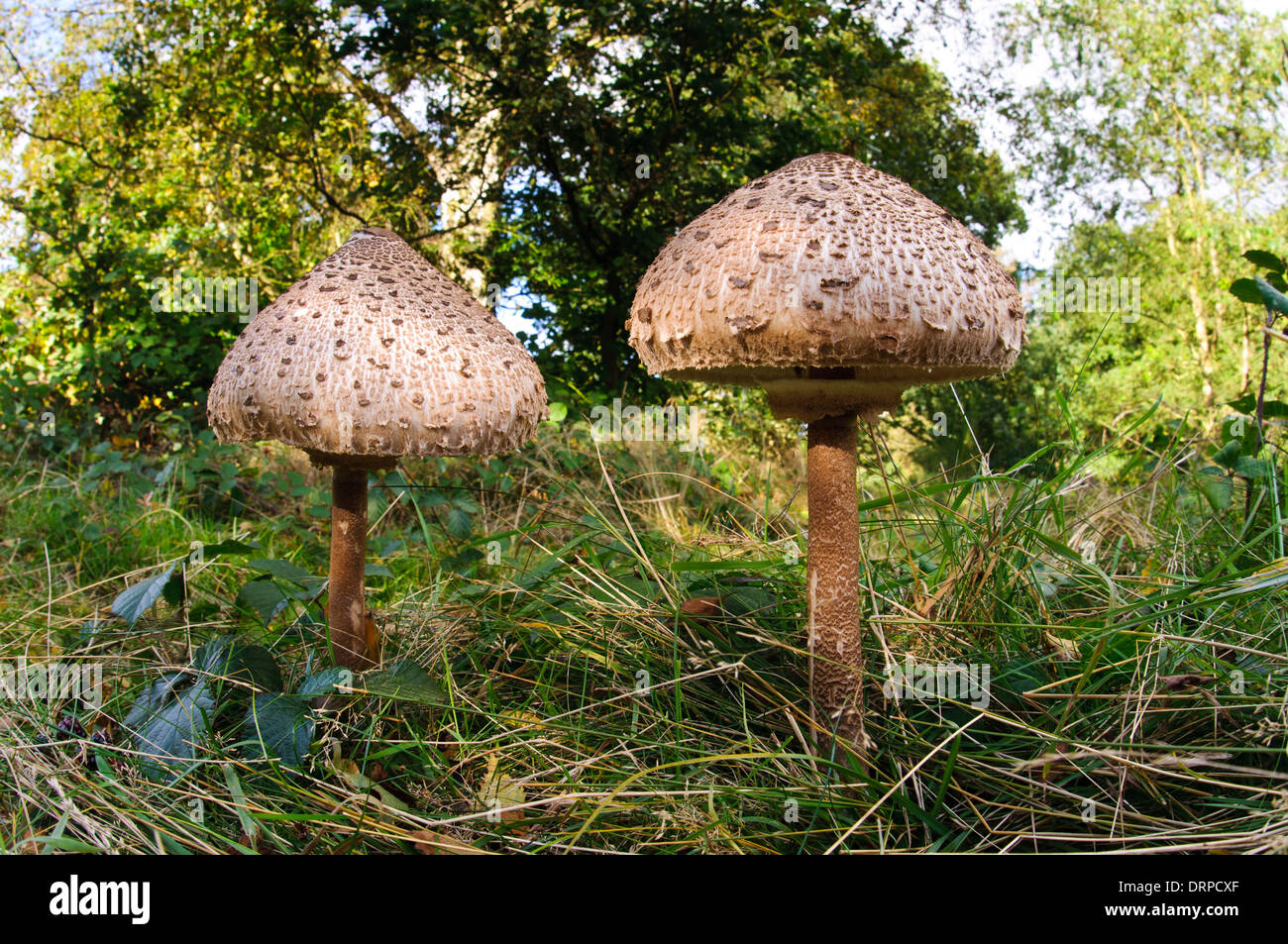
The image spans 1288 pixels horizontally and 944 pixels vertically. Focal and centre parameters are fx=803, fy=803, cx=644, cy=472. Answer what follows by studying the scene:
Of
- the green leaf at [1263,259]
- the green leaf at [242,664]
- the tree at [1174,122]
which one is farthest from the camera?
the tree at [1174,122]

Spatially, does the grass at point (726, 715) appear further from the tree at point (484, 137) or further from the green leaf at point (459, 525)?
the tree at point (484, 137)

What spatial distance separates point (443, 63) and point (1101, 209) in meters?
20.5

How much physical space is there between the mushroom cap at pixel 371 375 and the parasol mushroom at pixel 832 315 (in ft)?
1.69

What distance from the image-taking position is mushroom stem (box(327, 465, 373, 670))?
290cm

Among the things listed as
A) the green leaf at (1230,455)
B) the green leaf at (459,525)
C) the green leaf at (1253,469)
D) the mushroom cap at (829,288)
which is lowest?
the green leaf at (459,525)

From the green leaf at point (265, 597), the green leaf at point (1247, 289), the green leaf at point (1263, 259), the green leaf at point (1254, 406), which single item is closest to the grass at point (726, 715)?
the green leaf at point (265, 597)

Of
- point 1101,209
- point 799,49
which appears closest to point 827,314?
point 799,49

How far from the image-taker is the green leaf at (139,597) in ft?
9.22

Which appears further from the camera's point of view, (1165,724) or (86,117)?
(86,117)

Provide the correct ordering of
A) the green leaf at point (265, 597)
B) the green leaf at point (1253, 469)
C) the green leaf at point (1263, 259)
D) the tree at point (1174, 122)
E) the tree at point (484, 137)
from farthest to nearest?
the tree at point (1174, 122)
the tree at point (484, 137)
the green leaf at point (1253, 469)
the green leaf at point (265, 597)
the green leaf at point (1263, 259)

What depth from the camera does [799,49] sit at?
8016mm

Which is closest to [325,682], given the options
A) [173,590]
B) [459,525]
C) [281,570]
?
[281,570]

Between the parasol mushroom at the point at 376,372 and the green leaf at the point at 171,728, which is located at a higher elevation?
the parasol mushroom at the point at 376,372
